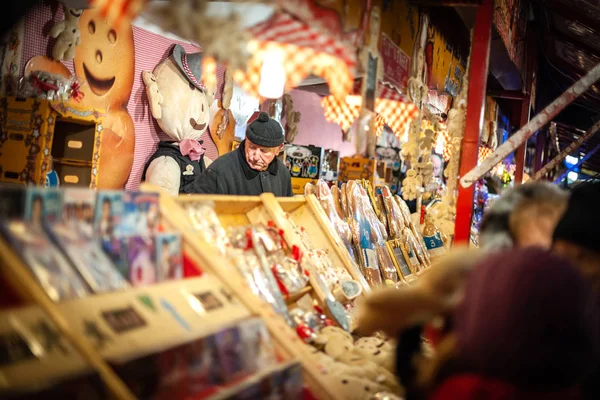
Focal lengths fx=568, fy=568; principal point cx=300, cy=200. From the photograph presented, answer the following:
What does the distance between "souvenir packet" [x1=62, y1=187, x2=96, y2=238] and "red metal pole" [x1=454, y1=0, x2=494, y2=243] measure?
9.08ft

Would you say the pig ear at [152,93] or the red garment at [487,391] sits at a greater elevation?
the pig ear at [152,93]

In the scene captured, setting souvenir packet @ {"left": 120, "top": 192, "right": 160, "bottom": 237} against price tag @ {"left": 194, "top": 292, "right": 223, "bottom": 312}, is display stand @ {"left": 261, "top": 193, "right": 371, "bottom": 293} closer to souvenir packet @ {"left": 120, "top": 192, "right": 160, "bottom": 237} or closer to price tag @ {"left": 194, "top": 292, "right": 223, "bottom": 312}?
souvenir packet @ {"left": 120, "top": 192, "right": 160, "bottom": 237}

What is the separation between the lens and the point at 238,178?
156 inches

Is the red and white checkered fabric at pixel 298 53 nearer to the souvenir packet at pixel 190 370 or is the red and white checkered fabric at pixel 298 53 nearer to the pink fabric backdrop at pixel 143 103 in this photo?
the souvenir packet at pixel 190 370

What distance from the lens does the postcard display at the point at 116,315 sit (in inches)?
52.1

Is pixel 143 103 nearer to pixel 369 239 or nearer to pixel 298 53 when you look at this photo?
pixel 369 239

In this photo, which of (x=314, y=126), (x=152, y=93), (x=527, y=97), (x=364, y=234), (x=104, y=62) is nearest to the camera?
(x=364, y=234)

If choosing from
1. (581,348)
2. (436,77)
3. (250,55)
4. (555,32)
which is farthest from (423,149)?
(555,32)

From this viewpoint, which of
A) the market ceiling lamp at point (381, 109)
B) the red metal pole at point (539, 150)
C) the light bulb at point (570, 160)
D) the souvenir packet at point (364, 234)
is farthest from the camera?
the light bulb at point (570, 160)

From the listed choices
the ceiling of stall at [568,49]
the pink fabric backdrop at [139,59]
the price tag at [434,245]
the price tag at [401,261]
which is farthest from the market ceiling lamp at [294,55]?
the ceiling of stall at [568,49]

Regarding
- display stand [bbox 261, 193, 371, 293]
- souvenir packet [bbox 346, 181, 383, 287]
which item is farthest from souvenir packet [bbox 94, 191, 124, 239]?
souvenir packet [bbox 346, 181, 383, 287]

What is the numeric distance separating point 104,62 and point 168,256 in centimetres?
375

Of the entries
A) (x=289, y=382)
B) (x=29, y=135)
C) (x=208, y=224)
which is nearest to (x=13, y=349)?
(x=289, y=382)

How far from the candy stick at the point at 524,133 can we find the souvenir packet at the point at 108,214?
2557 millimetres
